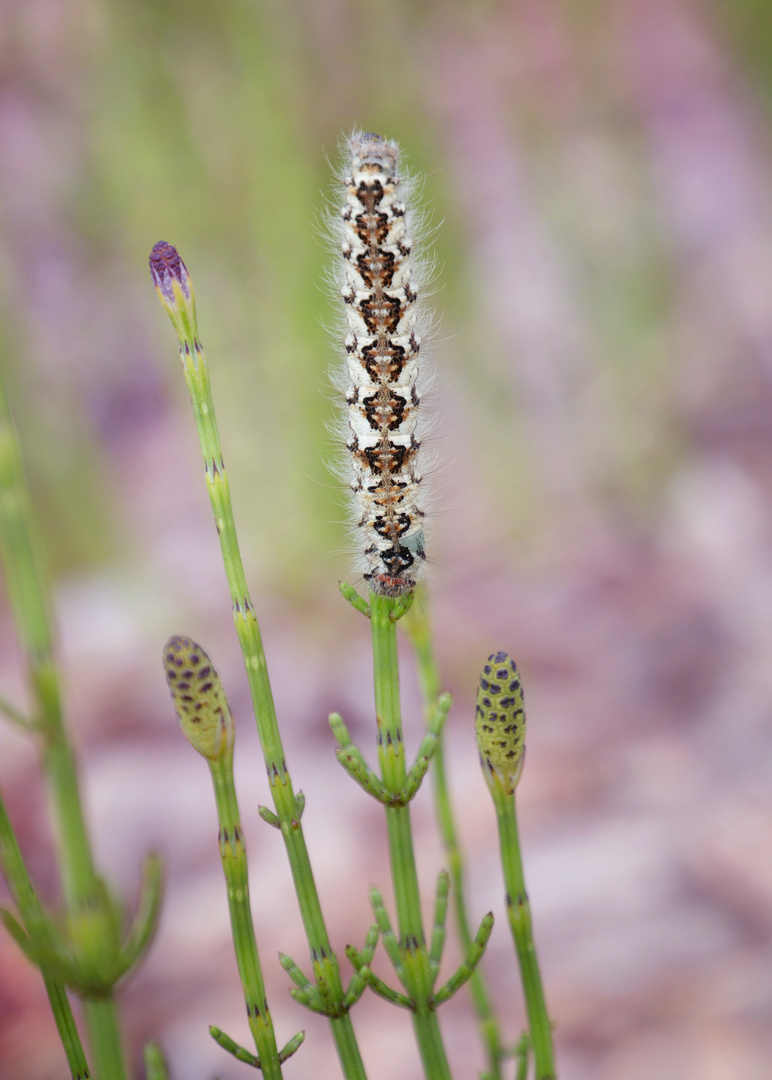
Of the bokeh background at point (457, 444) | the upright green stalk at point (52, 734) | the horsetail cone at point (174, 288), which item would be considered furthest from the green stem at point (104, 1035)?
the bokeh background at point (457, 444)

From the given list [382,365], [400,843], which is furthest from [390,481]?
[400,843]

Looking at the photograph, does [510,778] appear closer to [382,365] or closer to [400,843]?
[400,843]

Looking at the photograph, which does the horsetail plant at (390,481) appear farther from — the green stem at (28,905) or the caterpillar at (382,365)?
the green stem at (28,905)

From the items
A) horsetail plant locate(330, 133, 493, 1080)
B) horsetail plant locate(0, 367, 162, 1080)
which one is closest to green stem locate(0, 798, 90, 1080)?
horsetail plant locate(0, 367, 162, 1080)

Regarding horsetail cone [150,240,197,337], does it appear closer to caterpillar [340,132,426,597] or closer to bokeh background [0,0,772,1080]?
caterpillar [340,132,426,597]

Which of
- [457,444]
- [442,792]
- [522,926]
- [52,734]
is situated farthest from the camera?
[457,444]
